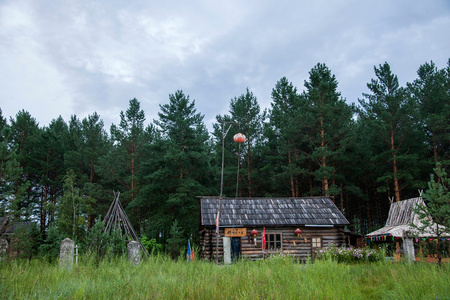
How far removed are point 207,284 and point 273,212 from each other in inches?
584

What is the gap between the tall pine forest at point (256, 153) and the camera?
2578cm

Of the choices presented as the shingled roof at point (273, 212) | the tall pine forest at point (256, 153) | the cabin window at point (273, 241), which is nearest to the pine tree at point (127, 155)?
the tall pine forest at point (256, 153)

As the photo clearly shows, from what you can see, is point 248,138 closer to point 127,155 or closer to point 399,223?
point 127,155

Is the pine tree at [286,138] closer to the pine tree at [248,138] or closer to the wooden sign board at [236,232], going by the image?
the pine tree at [248,138]

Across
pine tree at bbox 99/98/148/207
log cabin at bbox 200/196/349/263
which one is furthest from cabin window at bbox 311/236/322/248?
pine tree at bbox 99/98/148/207

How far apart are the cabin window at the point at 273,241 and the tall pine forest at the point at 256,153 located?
4.62 metres

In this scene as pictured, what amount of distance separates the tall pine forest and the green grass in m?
15.7

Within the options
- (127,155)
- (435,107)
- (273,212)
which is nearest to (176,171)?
(127,155)

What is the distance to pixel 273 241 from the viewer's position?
747 inches

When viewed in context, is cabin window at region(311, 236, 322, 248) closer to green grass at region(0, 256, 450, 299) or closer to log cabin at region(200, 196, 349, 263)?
log cabin at region(200, 196, 349, 263)

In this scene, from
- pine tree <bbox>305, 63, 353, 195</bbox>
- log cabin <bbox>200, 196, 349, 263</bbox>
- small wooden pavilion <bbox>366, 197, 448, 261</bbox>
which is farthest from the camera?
pine tree <bbox>305, 63, 353, 195</bbox>

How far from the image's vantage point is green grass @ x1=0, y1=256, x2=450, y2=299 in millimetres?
5066

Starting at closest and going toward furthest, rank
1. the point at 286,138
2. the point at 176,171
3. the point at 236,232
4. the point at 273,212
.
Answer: the point at 236,232, the point at 273,212, the point at 176,171, the point at 286,138

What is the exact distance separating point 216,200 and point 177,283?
50.8 feet
